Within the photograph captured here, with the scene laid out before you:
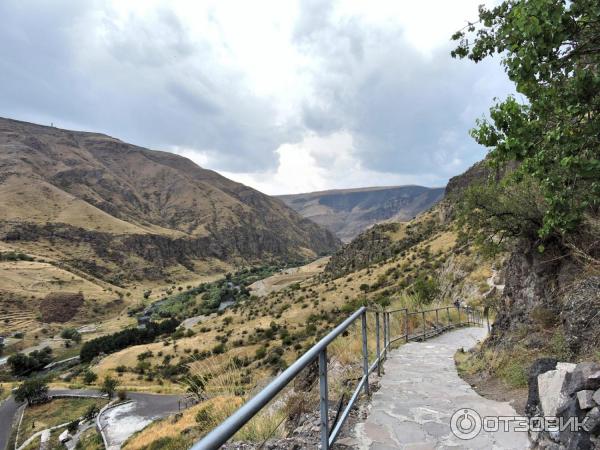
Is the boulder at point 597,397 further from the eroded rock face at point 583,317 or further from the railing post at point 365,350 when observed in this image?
the railing post at point 365,350

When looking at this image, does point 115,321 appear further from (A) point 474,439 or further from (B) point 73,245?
(A) point 474,439

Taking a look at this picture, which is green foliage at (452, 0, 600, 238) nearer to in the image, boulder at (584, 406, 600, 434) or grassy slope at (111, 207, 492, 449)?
boulder at (584, 406, 600, 434)

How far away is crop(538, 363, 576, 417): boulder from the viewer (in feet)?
11.9

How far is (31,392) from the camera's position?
165 feet

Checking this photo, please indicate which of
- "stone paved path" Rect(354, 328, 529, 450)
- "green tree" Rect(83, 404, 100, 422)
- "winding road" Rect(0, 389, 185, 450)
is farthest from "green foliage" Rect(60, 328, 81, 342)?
"stone paved path" Rect(354, 328, 529, 450)

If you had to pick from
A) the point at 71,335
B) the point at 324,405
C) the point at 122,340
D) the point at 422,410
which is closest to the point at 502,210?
the point at 422,410

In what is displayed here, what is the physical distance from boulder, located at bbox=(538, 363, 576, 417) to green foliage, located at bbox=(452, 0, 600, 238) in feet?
6.97

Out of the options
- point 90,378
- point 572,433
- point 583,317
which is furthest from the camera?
point 90,378

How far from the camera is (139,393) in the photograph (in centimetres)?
4731

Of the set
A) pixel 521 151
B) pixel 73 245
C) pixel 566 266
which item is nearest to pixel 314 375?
pixel 566 266

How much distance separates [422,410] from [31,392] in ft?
201

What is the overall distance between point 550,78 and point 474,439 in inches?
175

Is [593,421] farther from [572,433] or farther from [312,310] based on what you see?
[312,310]

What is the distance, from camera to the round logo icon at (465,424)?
167 inches
